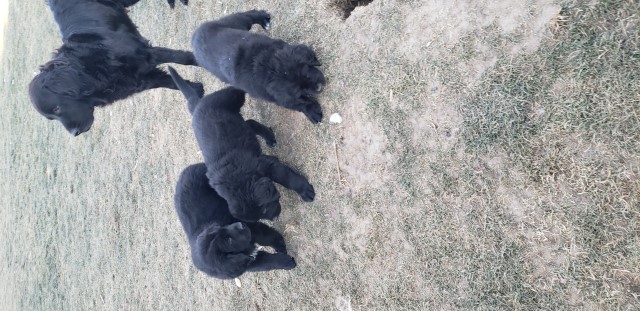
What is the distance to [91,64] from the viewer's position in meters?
4.33

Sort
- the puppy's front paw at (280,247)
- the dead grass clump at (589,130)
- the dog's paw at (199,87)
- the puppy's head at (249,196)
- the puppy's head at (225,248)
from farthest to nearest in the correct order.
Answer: the dog's paw at (199,87) < the puppy's front paw at (280,247) < the puppy's head at (249,196) < the puppy's head at (225,248) < the dead grass clump at (589,130)

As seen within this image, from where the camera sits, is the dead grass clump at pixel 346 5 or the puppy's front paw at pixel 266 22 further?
the puppy's front paw at pixel 266 22

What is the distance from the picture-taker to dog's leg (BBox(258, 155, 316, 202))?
12.9 feet

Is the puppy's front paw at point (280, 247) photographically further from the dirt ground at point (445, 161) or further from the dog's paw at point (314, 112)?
the dog's paw at point (314, 112)

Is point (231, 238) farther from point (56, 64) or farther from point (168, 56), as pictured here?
point (56, 64)

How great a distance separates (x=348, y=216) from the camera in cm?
371

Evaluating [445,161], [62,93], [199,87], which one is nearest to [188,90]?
[199,87]

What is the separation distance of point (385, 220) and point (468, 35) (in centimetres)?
142

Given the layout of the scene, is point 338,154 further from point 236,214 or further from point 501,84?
point 501,84

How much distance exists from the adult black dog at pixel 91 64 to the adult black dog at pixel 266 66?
1.01m

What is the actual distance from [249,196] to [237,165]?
272mm

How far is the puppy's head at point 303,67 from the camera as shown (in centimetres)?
355

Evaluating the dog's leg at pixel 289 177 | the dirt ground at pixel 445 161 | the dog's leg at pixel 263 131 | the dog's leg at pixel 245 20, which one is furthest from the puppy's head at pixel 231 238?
the dog's leg at pixel 245 20

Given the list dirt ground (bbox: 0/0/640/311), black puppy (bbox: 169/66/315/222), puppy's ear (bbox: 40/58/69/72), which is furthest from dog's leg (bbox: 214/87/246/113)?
puppy's ear (bbox: 40/58/69/72)
